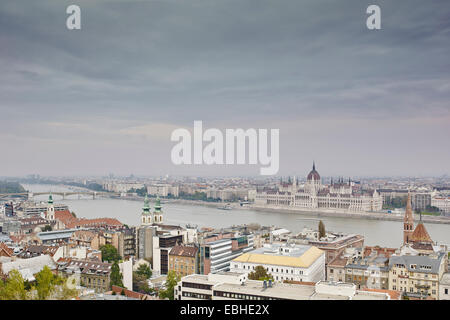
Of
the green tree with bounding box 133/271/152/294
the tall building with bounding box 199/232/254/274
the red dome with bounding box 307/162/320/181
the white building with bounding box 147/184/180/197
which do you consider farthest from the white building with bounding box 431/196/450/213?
the white building with bounding box 147/184/180/197

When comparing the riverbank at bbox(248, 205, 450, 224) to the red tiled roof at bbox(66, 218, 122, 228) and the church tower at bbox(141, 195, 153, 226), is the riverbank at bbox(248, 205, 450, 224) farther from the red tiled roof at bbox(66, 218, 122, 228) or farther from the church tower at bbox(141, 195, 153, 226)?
the red tiled roof at bbox(66, 218, 122, 228)

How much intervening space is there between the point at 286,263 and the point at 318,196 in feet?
50.7

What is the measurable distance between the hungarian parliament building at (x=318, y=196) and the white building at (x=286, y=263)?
12.9 metres

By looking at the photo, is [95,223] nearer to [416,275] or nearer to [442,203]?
[416,275]

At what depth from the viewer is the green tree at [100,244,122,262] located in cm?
728

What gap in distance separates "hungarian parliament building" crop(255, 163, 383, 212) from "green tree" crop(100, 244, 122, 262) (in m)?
13.0

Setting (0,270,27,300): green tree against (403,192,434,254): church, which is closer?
(0,270,27,300): green tree

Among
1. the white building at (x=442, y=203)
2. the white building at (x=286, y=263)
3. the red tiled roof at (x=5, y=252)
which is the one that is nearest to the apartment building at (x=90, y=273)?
the red tiled roof at (x=5, y=252)

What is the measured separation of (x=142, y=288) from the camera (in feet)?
19.0

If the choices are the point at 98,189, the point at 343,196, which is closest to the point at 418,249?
the point at 343,196

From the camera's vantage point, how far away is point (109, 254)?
24.2ft
